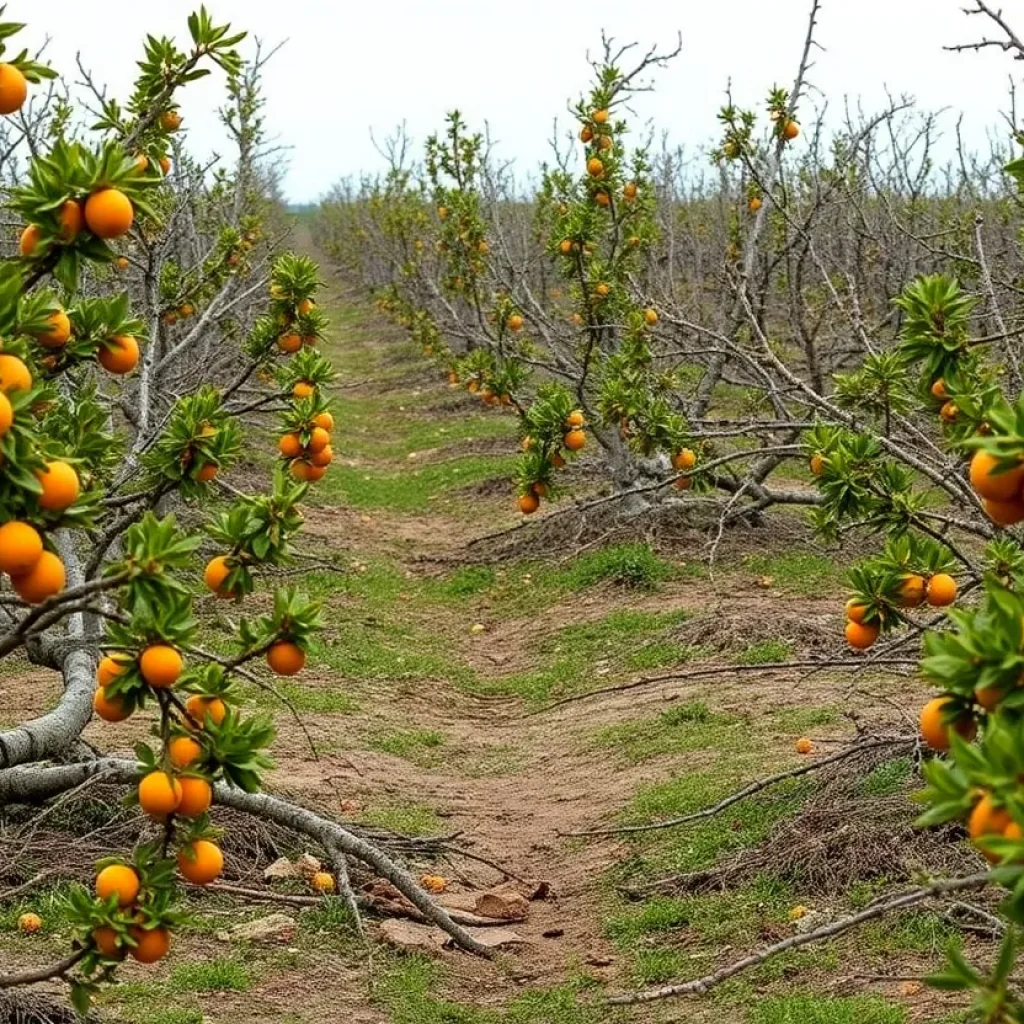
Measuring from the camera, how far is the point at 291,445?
3850 mm

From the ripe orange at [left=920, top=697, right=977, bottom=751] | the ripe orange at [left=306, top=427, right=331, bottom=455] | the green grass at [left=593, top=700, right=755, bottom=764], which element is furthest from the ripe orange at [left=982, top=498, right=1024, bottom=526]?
the green grass at [left=593, top=700, right=755, bottom=764]

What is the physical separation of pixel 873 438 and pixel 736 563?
22.4 feet

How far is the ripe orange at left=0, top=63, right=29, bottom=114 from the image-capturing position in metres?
2.70

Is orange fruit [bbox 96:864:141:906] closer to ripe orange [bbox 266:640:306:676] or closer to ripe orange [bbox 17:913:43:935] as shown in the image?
ripe orange [bbox 266:640:306:676]

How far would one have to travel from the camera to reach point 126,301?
3100mm

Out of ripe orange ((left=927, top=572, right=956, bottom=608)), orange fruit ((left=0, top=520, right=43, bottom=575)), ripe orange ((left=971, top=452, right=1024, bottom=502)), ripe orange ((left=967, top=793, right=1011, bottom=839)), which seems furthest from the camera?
ripe orange ((left=927, top=572, right=956, bottom=608))

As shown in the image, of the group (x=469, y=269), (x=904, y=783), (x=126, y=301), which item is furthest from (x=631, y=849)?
(x=469, y=269)

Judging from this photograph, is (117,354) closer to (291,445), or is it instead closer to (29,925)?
(291,445)

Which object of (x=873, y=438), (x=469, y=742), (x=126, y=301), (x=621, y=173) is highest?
(x=621, y=173)

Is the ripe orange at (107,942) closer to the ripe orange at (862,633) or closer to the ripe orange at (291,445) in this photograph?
the ripe orange at (291,445)

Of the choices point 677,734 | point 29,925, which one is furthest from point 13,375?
point 677,734

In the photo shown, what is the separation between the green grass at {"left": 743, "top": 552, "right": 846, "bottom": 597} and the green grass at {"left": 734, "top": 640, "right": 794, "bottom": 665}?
169 centimetres

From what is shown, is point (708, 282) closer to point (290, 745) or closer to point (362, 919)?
point (290, 745)

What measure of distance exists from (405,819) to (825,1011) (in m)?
2.73
